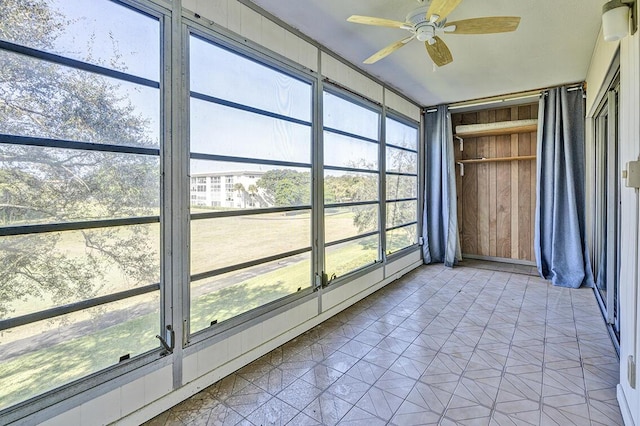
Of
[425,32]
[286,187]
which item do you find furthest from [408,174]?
[425,32]

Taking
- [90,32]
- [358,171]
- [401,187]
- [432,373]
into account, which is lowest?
[432,373]

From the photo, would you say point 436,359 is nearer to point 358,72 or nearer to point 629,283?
point 629,283

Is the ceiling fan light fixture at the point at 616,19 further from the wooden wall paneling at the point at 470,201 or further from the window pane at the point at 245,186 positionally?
the wooden wall paneling at the point at 470,201

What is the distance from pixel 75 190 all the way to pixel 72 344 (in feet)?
2.57

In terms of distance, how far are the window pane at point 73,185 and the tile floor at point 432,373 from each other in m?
1.26

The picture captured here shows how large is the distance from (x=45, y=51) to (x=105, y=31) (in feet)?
1.06

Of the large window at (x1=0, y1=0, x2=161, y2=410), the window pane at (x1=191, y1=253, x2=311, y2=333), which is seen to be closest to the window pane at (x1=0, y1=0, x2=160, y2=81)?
the large window at (x1=0, y1=0, x2=161, y2=410)

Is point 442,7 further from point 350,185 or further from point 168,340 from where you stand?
point 168,340

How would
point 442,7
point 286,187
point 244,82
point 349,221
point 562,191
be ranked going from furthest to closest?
point 562,191
point 349,221
point 286,187
point 244,82
point 442,7

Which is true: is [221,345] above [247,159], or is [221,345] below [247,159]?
below

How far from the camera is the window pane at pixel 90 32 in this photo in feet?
4.79

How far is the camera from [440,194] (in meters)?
5.34

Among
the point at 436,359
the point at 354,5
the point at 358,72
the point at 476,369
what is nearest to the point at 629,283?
the point at 476,369

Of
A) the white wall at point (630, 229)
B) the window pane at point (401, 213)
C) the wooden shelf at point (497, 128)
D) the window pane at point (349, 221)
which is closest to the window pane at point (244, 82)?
the window pane at point (349, 221)
